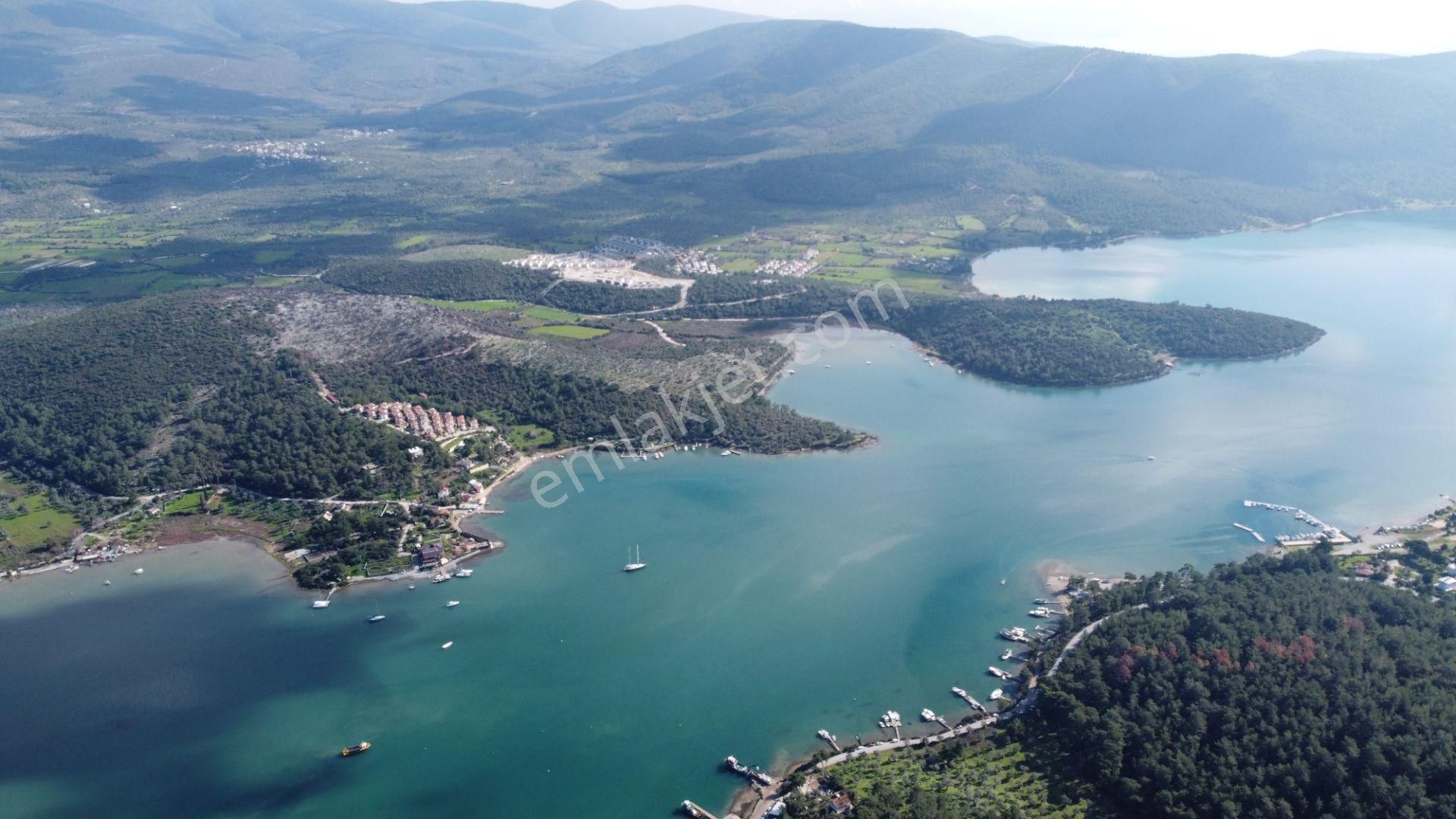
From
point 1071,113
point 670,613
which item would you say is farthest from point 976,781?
point 1071,113

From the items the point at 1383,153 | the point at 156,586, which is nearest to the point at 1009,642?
the point at 156,586

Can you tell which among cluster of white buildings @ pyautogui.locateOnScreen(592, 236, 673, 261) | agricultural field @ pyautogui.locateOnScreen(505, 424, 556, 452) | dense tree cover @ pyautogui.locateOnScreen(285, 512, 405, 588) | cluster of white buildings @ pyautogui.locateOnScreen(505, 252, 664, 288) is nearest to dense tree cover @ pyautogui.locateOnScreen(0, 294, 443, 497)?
dense tree cover @ pyautogui.locateOnScreen(285, 512, 405, 588)

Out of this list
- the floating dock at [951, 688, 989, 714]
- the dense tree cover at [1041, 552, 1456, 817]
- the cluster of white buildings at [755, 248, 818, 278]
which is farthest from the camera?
the cluster of white buildings at [755, 248, 818, 278]

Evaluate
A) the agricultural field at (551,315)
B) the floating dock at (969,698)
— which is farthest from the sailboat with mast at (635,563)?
the agricultural field at (551,315)

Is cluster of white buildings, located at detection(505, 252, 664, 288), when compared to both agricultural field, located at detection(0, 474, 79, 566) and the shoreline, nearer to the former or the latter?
agricultural field, located at detection(0, 474, 79, 566)

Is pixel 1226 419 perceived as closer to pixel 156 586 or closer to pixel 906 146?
pixel 156 586

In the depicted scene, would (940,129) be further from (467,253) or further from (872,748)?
(872,748)

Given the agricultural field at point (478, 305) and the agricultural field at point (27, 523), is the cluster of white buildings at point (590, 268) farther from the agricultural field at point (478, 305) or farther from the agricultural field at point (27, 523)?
the agricultural field at point (27, 523)
